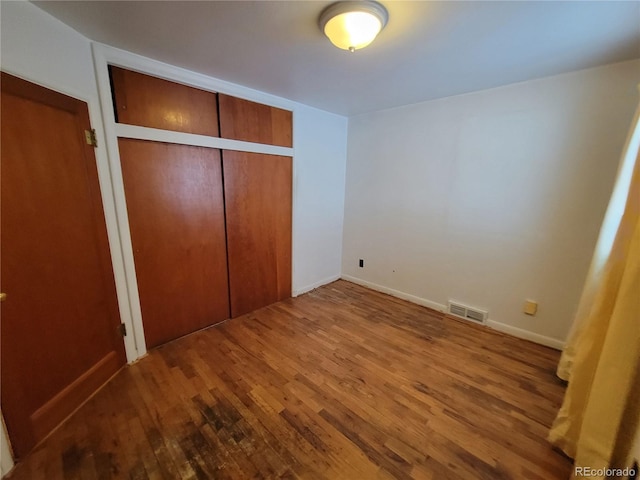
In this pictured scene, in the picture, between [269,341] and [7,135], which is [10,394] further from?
[269,341]

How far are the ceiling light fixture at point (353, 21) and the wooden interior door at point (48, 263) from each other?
1.56m

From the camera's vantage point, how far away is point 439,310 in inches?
113

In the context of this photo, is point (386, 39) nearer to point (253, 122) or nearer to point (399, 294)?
point (253, 122)

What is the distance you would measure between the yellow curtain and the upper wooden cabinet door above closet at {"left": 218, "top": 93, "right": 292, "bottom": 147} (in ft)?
8.63

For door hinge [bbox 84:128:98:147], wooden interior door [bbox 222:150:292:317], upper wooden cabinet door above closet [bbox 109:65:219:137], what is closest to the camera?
door hinge [bbox 84:128:98:147]

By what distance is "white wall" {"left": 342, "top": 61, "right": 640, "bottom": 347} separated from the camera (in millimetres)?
1928

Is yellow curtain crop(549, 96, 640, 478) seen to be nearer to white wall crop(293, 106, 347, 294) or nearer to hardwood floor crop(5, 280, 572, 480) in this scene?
A: hardwood floor crop(5, 280, 572, 480)

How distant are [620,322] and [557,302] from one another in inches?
57.7

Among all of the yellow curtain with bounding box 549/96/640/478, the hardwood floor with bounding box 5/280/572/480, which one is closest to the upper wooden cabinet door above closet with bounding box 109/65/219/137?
the hardwood floor with bounding box 5/280/572/480

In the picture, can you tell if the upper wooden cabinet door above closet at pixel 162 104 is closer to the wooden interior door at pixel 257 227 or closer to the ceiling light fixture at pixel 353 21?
the wooden interior door at pixel 257 227

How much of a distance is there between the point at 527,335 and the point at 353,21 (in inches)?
113

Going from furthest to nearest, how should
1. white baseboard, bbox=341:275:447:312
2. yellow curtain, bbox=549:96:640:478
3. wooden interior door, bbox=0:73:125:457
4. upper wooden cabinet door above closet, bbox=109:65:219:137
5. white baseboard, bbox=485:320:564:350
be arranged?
white baseboard, bbox=341:275:447:312, white baseboard, bbox=485:320:564:350, upper wooden cabinet door above closet, bbox=109:65:219:137, wooden interior door, bbox=0:73:125:457, yellow curtain, bbox=549:96:640:478

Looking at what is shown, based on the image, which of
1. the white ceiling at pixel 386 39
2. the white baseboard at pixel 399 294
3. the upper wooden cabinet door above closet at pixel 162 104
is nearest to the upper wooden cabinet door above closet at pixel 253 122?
the upper wooden cabinet door above closet at pixel 162 104

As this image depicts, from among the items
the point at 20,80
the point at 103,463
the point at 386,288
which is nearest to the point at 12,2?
the point at 20,80
